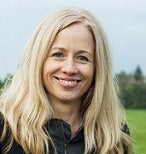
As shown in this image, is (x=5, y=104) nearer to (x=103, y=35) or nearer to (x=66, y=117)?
(x=66, y=117)

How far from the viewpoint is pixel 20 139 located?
440 cm

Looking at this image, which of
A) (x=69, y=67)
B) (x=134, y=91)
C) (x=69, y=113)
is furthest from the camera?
(x=134, y=91)

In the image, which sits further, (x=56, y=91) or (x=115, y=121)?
(x=115, y=121)

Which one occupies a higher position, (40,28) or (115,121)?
(40,28)

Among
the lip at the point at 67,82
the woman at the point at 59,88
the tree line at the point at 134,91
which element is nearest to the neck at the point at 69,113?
the woman at the point at 59,88

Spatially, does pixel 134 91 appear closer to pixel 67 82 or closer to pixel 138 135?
pixel 138 135

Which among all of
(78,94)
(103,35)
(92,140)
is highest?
(103,35)

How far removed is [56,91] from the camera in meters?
4.40

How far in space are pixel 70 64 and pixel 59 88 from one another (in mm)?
177

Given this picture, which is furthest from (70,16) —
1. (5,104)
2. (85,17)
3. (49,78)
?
(5,104)

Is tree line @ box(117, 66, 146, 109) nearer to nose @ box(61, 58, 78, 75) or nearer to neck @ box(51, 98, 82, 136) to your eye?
neck @ box(51, 98, 82, 136)

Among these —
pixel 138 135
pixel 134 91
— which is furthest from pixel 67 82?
pixel 134 91

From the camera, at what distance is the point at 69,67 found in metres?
4.31

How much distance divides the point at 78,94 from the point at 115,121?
45 cm
